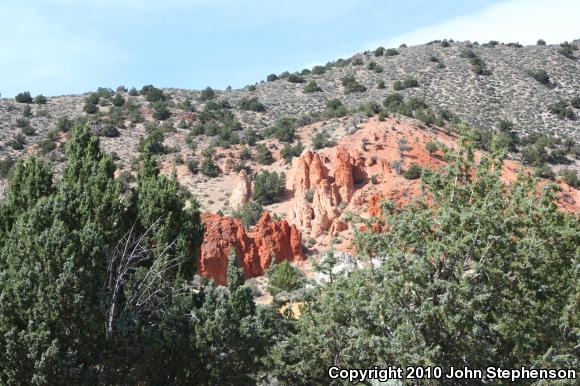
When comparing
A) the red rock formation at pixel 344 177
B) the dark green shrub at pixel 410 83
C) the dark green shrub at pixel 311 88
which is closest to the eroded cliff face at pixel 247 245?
the red rock formation at pixel 344 177

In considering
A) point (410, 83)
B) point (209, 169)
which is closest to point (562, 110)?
point (410, 83)

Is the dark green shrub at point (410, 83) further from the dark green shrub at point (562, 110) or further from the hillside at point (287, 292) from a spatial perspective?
the hillside at point (287, 292)

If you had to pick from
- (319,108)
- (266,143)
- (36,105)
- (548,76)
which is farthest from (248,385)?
(548,76)

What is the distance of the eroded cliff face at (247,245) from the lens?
33.6 metres

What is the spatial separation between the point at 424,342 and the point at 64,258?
6871mm

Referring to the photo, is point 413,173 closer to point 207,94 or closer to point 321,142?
point 321,142

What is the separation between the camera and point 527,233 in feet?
41.1

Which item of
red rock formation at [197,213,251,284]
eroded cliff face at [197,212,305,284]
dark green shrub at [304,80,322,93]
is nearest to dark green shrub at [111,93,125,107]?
dark green shrub at [304,80,322,93]

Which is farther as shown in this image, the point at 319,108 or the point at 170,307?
the point at 319,108

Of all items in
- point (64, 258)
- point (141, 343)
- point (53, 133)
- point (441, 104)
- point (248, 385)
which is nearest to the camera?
point (64, 258)

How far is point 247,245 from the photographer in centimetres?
3488

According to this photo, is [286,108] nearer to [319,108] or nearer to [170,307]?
[319,108]

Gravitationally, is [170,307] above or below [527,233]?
below

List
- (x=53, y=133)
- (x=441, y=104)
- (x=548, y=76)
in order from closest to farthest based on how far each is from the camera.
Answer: (x=53, y=133)
(x=441, y=104)
(x=548, y=76)
